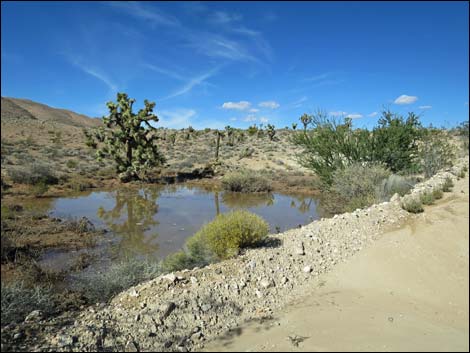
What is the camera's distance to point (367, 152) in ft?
52.1

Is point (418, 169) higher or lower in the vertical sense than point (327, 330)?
higher

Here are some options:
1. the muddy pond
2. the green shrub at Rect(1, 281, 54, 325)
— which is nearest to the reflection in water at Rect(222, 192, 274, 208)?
the muddy pond

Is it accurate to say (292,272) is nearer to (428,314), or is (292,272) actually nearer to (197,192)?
(428,314)

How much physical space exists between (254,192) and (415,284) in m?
16.8

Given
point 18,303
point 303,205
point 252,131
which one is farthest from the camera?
point 252,131

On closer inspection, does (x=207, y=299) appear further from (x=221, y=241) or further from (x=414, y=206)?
(x=414, y=206)

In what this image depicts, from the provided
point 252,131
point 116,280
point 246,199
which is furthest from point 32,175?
point 252,131

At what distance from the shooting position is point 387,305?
4.93 metres

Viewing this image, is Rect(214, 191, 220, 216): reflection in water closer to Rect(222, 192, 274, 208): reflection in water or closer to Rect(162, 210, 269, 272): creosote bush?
Rect(222, 192, 274, 208): reflection in water

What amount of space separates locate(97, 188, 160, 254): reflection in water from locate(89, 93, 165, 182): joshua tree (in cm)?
327

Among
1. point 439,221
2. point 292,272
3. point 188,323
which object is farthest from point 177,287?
point 439,221

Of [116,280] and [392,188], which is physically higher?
[392,188]

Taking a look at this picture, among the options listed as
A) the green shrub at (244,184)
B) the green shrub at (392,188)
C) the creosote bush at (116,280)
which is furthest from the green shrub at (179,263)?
the green shrub at (244,184)

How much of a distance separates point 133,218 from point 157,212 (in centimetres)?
138
